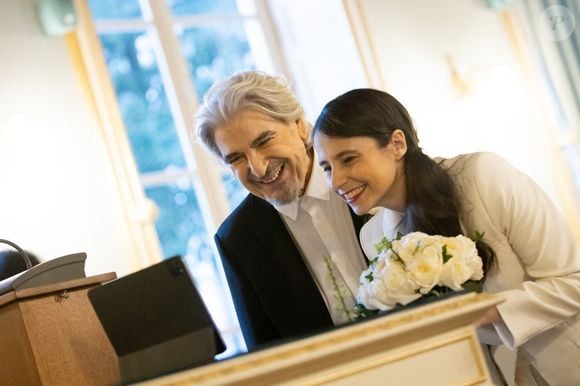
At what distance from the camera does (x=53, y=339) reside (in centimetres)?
287

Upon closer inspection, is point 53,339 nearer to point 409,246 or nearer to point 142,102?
point 409,246

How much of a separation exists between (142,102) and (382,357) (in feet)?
19.1

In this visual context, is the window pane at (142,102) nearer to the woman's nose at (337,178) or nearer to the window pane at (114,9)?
the window pane at (114,9)

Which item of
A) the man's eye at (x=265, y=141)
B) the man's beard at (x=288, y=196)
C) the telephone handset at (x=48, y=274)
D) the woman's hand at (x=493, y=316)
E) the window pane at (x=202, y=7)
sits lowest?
the woman's hand at (x=493, y=316)

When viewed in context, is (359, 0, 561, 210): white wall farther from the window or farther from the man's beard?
the man's beard

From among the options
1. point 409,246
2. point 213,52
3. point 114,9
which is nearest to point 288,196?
point 409,246

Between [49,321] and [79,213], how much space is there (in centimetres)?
331

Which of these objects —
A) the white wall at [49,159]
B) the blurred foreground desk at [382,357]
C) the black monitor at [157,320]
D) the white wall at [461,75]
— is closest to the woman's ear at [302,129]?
the black monitor at [157,320]

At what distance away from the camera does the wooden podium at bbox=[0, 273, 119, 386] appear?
281 centimetres

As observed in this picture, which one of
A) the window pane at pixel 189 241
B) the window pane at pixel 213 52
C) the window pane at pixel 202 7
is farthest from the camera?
the window pane at pixel 202 7

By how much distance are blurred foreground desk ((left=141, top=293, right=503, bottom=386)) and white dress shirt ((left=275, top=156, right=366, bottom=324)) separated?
1.59m

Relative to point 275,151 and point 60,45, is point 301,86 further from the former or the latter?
point 275,151

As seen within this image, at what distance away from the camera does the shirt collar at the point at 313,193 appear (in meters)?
3.46

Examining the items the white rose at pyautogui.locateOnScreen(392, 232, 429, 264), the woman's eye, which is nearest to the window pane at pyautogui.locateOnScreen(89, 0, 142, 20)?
the woman's eye
